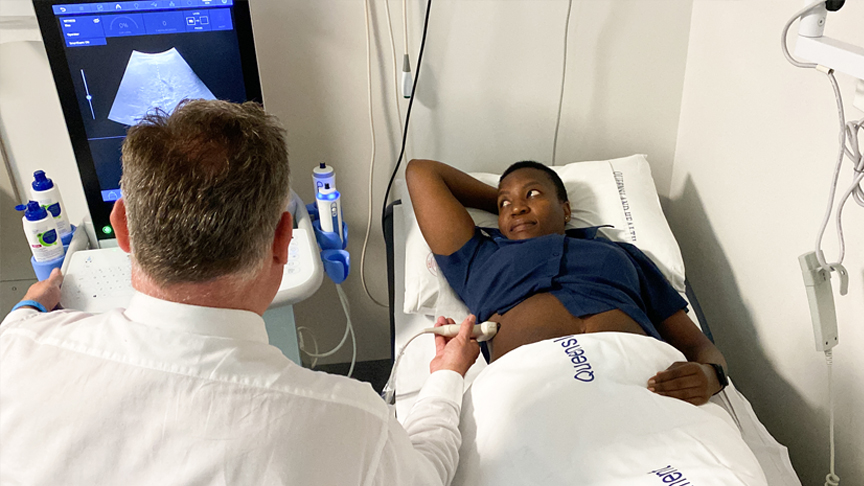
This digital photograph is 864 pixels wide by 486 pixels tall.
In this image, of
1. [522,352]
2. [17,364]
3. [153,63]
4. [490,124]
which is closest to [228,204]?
[17,364]

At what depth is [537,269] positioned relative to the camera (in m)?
1.50

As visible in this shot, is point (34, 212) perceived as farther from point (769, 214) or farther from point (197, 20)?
point (769, 214)

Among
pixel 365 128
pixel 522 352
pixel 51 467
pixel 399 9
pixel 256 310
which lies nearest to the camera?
pixel 51 467

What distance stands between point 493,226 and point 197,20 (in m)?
0.93

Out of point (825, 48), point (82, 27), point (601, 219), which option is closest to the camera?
point (825, 48)

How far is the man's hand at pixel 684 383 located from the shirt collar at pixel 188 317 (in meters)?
0.77

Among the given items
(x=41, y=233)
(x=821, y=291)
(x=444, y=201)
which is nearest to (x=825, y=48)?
(x=821, y=291)

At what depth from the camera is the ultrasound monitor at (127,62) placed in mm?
1341

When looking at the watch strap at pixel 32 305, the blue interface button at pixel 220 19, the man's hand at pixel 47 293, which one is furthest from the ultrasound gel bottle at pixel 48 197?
the blue interface button at pixel 220 19

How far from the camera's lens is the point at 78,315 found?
836 mm

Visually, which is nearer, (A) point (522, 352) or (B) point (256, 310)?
(B) point (256, 310)

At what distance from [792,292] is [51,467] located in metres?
1.43

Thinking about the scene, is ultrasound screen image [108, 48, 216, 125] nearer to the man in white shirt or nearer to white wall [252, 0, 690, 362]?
white wall [252, 0, 690, 362]

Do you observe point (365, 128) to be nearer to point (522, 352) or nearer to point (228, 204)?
point (522, 352)
